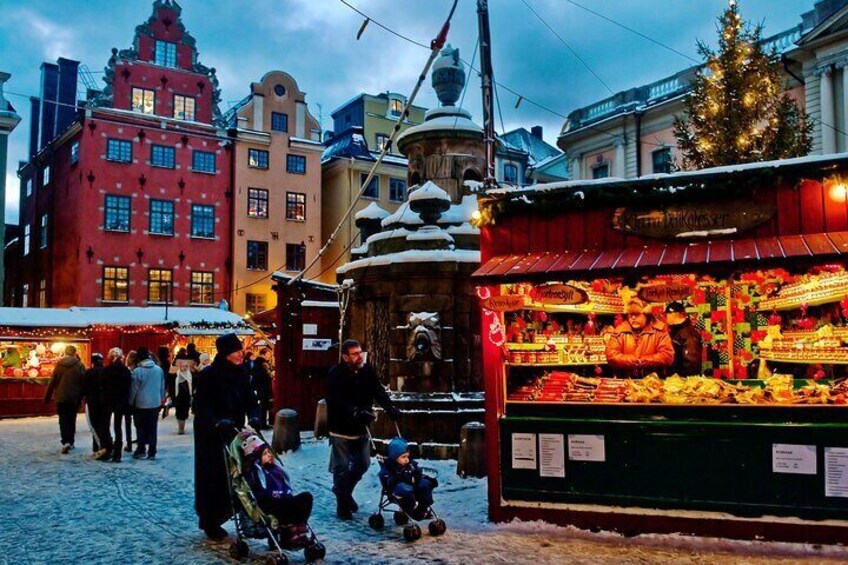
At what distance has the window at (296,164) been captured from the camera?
38906mm

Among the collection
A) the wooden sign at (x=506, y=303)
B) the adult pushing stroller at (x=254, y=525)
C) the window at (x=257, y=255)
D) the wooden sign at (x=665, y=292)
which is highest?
the window at (x=257, y=255)

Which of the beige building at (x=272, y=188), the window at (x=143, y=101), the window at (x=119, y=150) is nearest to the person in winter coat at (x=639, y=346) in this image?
the beige building at (x=272, y=188)

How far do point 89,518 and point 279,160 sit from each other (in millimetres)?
31058

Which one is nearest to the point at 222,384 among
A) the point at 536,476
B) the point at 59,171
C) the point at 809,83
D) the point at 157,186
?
the point at 536,476

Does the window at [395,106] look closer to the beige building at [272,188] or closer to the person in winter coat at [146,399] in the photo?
the beige building at [272,188]

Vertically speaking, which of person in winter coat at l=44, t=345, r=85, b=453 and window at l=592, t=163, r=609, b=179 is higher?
window at l=592, t=163, r=609, b=179

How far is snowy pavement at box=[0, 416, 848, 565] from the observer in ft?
23.3

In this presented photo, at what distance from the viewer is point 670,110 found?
32.5 m

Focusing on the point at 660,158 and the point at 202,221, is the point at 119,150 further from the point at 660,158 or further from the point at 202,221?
the point at 660,158

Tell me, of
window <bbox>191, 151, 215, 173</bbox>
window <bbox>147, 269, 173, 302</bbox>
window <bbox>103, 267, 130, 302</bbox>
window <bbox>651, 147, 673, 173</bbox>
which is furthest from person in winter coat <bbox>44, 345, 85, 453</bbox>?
window <bbox>651, 147, 673, 173</bbox>

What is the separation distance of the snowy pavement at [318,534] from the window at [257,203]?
87.3 ft

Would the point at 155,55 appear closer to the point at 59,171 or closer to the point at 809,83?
the point at 59,171

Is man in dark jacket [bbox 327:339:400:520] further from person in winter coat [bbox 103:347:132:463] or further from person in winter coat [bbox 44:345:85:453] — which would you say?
person in winter coat [bbox 44:345:85:453]

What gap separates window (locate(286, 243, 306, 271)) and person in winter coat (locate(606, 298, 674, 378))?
102 ft
